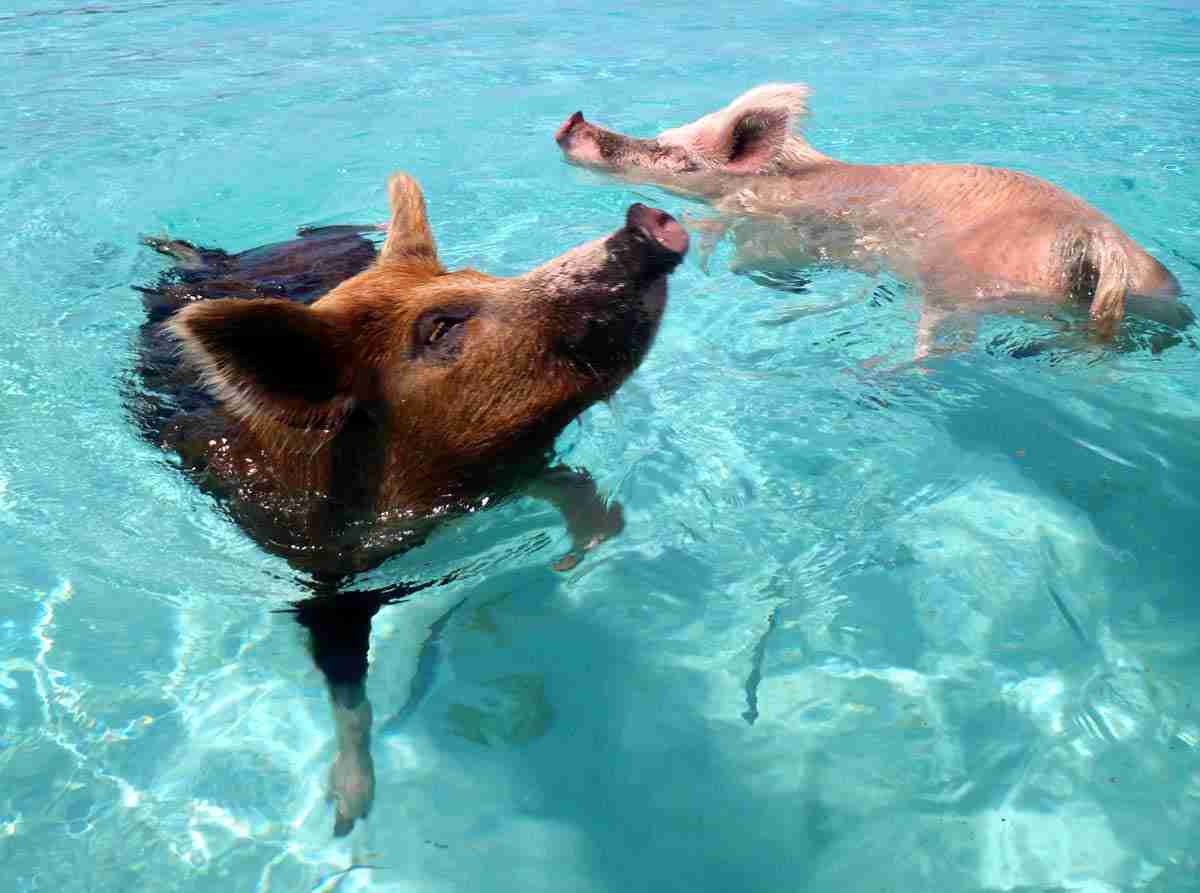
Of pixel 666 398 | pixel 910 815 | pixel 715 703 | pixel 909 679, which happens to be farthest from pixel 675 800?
pixel 666 398

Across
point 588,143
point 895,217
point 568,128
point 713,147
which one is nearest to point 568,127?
point 568,128

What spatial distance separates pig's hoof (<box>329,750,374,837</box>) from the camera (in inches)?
118

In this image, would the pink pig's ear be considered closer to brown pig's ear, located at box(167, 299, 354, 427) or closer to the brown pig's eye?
the brown pig's eye

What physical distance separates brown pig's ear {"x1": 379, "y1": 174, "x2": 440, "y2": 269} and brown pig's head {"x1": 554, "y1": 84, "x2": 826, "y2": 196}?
282 centimetres

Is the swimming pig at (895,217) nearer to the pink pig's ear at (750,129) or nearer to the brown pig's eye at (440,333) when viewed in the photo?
the pink pig's ear at (750,129)

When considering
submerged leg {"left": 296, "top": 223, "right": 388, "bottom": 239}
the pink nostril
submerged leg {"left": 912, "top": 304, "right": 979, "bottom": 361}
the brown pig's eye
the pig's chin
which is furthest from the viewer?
the pink nostril

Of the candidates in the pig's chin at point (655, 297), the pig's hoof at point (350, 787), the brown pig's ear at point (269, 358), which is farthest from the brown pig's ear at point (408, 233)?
the pig's hoof at point (350, 787)

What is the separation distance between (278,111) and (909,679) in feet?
29.7

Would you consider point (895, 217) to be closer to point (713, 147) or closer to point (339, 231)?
point (713, 147)

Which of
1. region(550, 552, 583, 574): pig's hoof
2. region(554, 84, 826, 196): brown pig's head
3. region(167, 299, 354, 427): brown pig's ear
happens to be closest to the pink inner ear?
region(554, 84, 826, 196): brown pig's head

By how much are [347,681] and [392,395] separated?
2.91 feet

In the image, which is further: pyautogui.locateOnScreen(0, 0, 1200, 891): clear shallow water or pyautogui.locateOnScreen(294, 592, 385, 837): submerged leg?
pyautogui.locateOnScreen(294, 592, 385, 837): submerged leg

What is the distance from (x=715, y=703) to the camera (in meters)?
3.30

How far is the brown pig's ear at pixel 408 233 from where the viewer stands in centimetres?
389
